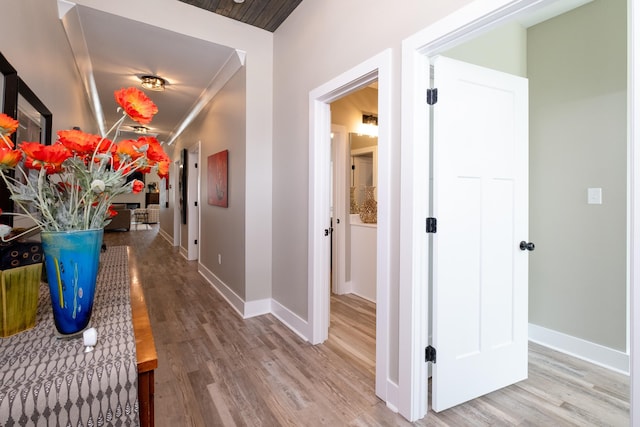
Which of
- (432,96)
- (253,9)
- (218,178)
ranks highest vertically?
(253,9)

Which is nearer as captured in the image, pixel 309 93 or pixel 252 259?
pixel 309 93

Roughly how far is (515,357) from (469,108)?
1.58 m

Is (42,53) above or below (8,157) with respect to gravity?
above

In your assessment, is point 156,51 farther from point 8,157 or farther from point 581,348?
point 581,348

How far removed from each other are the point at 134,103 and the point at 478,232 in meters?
1.78

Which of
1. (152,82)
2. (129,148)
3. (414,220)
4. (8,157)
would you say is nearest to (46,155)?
(8,157)

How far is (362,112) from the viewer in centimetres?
404

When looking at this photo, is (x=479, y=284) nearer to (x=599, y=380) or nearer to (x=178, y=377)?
(x=599, y=380)

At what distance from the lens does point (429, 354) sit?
1724mm

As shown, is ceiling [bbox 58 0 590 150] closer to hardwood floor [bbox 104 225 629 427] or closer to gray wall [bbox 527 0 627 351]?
gray wall [bbox 527 0 627 351]

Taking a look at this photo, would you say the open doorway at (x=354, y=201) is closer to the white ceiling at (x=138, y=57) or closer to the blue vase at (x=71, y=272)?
the white ceiling at (x=138, y=57)

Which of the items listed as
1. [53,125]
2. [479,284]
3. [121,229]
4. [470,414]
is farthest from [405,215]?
[121,229]

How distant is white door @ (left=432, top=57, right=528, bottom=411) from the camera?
170cm

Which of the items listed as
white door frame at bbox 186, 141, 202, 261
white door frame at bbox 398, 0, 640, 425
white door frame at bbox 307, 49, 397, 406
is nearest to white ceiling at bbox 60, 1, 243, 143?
white door frame at bbox 186, 141, 202, 261
